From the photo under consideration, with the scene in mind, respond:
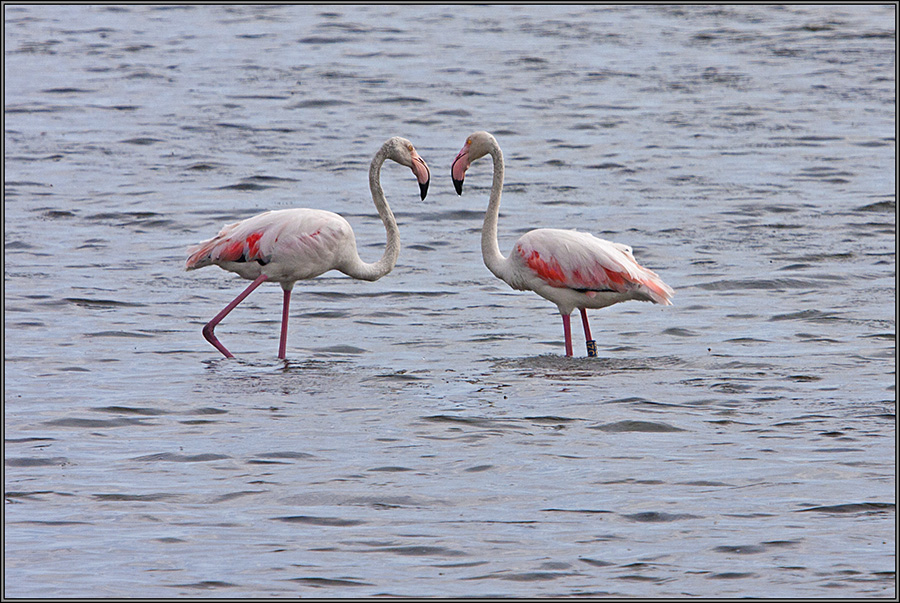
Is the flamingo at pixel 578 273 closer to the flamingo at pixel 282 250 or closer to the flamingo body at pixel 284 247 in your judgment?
the flamingo at pixel 282 250

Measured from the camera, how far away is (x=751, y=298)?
10305 mm

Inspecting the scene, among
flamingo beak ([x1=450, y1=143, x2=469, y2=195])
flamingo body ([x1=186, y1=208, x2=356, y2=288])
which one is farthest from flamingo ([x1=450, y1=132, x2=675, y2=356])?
flamingo body ([x1=186, y1=208, x2=356, y2=288])

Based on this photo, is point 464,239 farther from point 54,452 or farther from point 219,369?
point 54,452

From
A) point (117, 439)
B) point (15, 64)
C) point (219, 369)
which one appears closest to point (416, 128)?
point (15, 64)

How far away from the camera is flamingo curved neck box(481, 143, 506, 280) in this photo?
29.2 ft

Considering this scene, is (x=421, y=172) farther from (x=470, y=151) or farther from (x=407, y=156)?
(x=470, y=151)

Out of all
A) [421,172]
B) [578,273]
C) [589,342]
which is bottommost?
[589,342]

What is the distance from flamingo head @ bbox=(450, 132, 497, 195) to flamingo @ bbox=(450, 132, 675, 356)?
0.63 meters

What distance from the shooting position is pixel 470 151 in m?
9.17

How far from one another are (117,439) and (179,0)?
70.0 ft

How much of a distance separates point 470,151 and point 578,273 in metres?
1.25

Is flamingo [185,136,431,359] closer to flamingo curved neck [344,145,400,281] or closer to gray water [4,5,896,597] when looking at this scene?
flamingo curved neck [344,145,400,281]

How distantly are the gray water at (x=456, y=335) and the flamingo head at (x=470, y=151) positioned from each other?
43.4 inches

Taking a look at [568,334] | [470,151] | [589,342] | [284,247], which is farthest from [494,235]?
[284,247]
